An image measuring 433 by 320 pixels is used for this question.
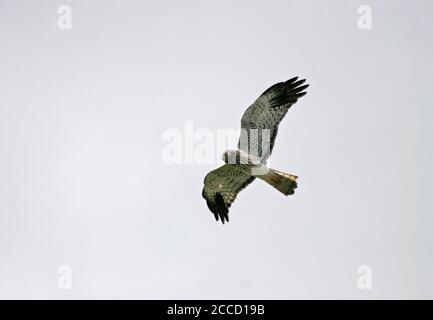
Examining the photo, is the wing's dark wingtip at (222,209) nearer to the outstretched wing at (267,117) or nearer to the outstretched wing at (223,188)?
the outstretched wing at (223,188)

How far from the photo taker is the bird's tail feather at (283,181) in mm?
7945

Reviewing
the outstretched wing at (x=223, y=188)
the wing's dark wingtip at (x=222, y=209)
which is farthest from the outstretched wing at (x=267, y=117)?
the wing's dark wingtip at (x=222, y=209)

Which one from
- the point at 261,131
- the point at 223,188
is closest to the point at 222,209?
the point at 223,188

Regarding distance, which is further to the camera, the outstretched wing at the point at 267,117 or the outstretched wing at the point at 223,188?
the outstretched wing at the point at 223,188

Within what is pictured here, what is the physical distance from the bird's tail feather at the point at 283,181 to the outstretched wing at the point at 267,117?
21.1 inches

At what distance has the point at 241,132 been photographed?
8.57m

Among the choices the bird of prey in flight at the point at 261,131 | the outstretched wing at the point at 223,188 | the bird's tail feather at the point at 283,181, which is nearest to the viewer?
the bird's tail feather at the point at 283,181

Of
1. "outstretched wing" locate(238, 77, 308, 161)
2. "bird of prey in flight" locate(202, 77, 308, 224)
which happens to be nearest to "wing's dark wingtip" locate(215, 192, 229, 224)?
"bird of prey in flight" locate(202, 77, 308, 224)

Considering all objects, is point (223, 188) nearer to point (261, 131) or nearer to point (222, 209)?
point (222, 209)

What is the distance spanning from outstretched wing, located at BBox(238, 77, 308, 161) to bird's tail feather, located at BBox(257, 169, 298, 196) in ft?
1.76
